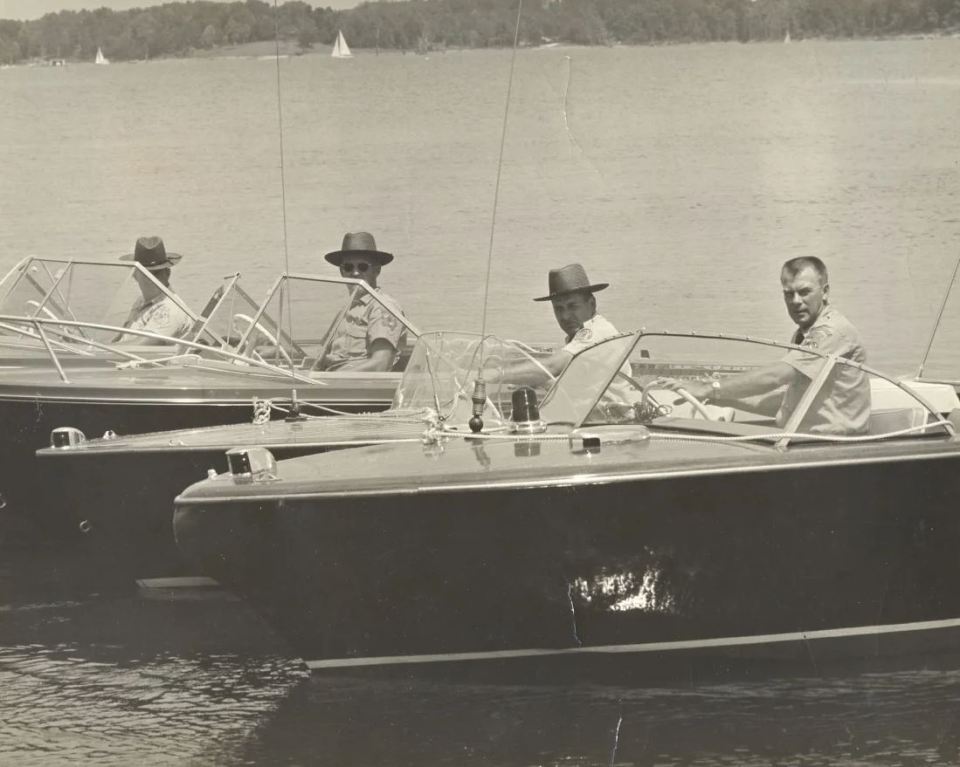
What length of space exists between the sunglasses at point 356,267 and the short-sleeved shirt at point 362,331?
0.32 metres

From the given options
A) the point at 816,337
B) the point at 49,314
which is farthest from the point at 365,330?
the point at 816,337

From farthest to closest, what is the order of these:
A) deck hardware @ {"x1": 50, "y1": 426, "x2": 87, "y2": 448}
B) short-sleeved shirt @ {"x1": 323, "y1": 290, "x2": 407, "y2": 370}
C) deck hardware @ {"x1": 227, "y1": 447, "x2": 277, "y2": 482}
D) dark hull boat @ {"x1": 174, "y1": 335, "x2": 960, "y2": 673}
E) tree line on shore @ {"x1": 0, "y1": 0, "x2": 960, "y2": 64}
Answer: tree line on shore @ {"x1": 0, "y1": 0, "x2": 960, "y2": 64} → short-sleeved shirt @ {"x1": 323, "y1": 290, "x2": 407, "y2": 370} → deck hardware @ {"x1": 50, "y1": 426, "x2": 87, "y2": 448} → deck hardware @ {"x1": 227, "y1": 447, "x2": 277, "y2": 482} → dark hull boat @ {"x1": 174, "y1": 335, "x2": 960, "y2": 673}

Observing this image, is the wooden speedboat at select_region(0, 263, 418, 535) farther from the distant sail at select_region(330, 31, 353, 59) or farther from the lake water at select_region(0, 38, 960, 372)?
the distant sail at select_region(330, 31, 353, 59)

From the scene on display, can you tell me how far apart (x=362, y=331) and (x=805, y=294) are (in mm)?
3368

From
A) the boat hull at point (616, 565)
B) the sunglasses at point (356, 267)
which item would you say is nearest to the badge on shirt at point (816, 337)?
the boat hull at point (616, 565)

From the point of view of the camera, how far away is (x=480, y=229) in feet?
123

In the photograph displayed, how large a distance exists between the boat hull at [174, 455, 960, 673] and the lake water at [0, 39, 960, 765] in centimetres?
23

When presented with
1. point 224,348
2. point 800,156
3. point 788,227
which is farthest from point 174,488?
point 800,156

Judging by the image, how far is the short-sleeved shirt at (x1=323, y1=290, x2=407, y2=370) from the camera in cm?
1012

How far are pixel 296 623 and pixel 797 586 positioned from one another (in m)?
2.09

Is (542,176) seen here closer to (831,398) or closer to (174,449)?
(174,449)

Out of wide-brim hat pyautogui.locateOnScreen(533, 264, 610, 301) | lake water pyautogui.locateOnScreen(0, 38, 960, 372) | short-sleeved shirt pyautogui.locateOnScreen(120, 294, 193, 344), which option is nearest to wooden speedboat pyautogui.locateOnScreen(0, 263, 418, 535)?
short-sleeved shirt pyautogui.locateOnScreen(120, 294, 193, 344)

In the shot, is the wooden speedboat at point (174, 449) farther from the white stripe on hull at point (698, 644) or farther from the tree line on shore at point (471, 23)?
the tree line on shore at point (471, 23)

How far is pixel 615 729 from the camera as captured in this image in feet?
23.1
